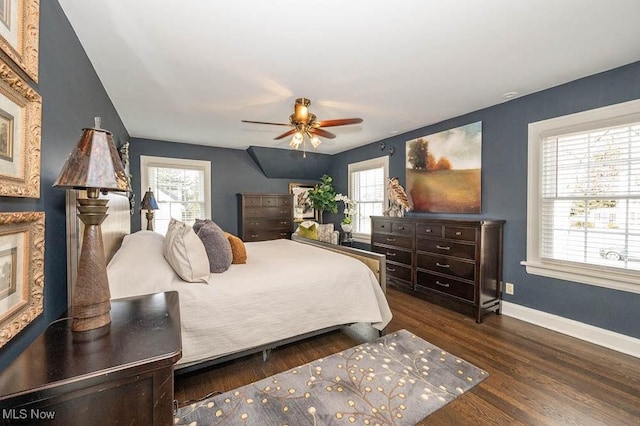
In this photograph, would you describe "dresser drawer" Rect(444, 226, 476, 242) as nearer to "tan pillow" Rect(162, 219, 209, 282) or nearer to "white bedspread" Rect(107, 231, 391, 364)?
"white bedspread" Rect(107, 231, 391, 364)

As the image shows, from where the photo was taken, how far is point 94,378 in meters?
0.80

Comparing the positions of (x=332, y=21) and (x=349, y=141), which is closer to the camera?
(x=332, y=21)

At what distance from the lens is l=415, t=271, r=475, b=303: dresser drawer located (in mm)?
3045

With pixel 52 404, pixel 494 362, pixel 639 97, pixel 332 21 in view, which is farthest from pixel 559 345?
pixel 52 404

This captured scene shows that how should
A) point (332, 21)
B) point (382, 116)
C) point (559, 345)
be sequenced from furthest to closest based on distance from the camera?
point (382, 116)
point (559, 345)
point (332, 21)

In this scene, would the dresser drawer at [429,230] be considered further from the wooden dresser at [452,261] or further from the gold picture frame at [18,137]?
the gold picture frame at [18,137]

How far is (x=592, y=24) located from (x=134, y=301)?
129 inches

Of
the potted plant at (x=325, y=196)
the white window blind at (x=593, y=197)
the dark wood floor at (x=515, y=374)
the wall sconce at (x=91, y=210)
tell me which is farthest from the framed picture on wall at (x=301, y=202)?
the wall sconce at (x=91, y=210)

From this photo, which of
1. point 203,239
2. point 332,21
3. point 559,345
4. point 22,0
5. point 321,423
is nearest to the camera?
point 22,0

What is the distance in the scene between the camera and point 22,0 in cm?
105

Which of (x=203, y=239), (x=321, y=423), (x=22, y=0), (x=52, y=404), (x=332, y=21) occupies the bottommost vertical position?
(x=321, y=423)

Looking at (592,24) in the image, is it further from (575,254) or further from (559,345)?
(559,345)

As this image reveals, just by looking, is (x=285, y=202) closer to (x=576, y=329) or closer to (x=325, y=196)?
(x=325, y=196)

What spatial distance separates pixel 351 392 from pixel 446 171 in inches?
120
